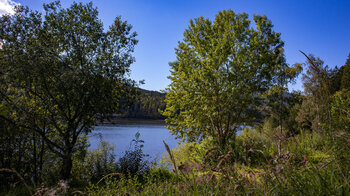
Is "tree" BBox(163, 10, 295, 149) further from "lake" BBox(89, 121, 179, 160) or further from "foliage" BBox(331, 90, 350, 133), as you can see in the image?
"foliage" BBox(331, 90, 350, 133)

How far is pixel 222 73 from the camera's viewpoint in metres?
8.81

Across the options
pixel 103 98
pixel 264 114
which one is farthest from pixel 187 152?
pixel 103 98

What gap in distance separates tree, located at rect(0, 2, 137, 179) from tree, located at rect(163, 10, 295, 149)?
297 centimetres

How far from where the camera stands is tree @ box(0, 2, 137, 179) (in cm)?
560

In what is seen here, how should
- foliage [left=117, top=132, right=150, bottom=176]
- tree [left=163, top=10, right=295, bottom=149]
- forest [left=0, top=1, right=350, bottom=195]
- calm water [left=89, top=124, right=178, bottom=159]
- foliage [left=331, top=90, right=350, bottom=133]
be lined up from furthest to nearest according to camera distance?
calm water [left=89, top=124, right=178, bottom=159], tree [left=163, top=10, right=295, bottom=149], foliage [left=117, top=132, right=150, bottom=176], forest [left=0, top=1, right=350, bottom=195], foliage [left=331, top=90, right=350, bottom=133]

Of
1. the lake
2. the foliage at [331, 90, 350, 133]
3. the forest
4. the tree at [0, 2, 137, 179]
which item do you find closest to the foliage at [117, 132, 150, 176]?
the forest

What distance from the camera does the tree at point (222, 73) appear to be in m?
8.56

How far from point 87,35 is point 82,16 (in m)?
0.63

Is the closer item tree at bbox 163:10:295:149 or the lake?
tree at bbox 163:10:295:149

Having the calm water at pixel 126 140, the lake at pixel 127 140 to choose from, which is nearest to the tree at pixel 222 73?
the lake at pixel 127 140

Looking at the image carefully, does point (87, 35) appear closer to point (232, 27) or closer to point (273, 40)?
point (232, 27)

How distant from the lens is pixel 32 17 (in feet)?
19.9

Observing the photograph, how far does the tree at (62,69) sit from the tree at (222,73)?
2.97 metres

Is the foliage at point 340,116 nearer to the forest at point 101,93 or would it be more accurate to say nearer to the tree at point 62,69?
the forest at point 101,93
